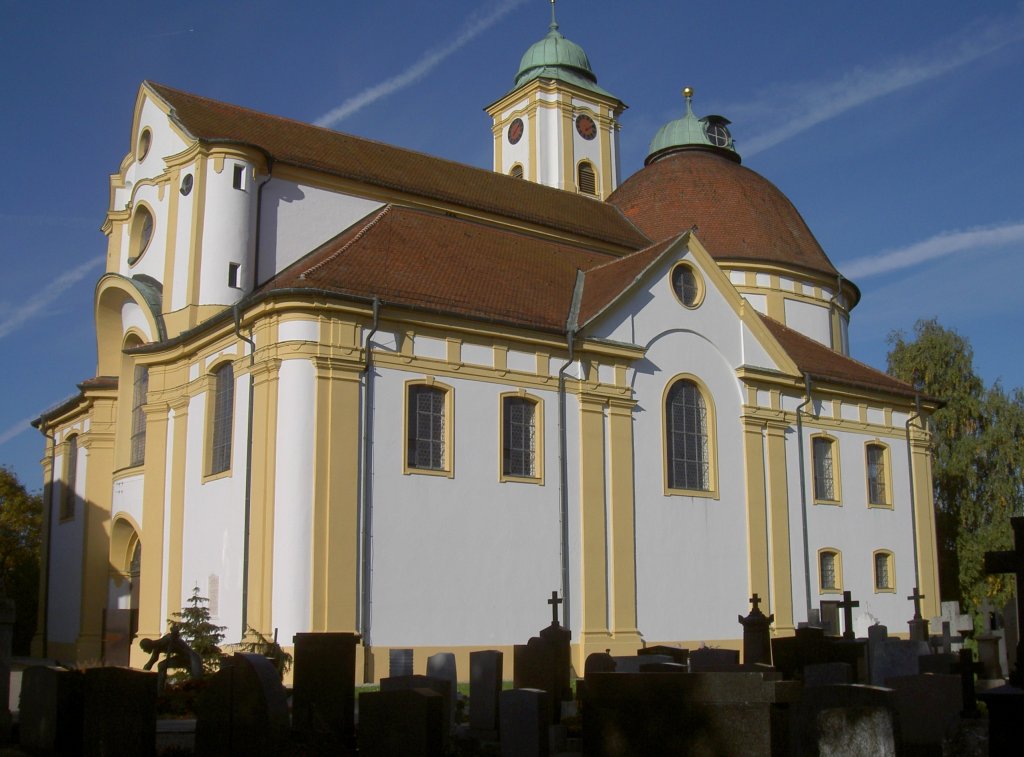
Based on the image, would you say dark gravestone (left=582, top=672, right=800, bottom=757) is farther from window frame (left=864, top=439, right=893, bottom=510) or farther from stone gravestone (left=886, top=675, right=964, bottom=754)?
window frame (left=864, top=439, right=893, bottom=510)

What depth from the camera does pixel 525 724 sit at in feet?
36.4

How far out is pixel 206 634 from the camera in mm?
19078

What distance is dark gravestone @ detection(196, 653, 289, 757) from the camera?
349 inches

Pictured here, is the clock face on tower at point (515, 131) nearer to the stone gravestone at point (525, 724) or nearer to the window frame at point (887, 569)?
the window frame at point (887, 569)

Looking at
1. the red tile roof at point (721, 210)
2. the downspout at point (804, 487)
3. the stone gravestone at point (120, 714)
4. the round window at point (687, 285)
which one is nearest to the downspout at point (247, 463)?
the round window at point (687, 285)

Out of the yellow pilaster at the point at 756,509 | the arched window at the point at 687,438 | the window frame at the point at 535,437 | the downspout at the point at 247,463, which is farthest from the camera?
the yellow pilaster at the point at 756,509

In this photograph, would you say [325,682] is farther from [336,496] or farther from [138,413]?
[138,413]

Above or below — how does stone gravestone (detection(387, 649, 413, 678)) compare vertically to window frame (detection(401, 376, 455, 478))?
below

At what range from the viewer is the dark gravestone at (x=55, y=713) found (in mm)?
10242

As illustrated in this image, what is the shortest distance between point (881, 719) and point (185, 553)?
18.4 metres

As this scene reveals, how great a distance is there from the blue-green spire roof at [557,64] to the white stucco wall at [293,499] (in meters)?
23.3

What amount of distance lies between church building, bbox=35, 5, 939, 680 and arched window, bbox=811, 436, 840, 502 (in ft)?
0.29

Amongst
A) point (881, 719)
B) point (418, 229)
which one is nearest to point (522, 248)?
point (418, 229)

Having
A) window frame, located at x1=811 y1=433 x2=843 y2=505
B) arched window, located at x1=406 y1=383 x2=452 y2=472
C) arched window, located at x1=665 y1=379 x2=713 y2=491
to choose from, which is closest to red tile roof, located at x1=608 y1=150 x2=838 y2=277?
window frame, located at x1=811 y1=433 x2=843 y2=505
